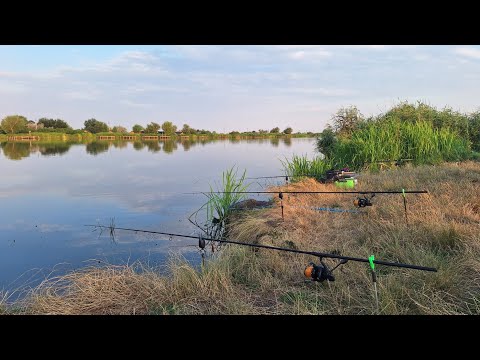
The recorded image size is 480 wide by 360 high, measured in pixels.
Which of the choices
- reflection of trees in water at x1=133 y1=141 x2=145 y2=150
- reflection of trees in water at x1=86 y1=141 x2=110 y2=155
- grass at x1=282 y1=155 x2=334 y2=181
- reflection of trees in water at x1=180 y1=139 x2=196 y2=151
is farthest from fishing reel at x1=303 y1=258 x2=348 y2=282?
reflection of trees in water at x1=133 y1=141 x2=145 y2=150

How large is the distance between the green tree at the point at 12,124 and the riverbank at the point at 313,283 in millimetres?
59457

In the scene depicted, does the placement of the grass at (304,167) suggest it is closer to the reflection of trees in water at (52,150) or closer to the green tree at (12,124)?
the reflection of trees in water at (52,150)

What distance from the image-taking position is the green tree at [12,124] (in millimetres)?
54750

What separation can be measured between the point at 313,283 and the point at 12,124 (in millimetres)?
61497

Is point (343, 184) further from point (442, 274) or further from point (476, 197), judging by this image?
point (442, 274)

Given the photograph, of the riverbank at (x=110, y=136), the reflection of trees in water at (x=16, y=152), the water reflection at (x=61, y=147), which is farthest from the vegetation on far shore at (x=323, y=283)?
the riverbank at (x=110, y=136)

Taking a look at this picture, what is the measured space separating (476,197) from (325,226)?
240 centimetres

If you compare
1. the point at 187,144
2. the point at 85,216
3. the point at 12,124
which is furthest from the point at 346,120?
Result: the point at 12,124

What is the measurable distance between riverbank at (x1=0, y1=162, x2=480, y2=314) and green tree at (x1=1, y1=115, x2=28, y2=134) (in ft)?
195

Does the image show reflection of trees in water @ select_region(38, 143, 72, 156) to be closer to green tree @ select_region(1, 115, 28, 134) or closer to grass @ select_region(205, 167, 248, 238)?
green tree @ select_region(1, 115, 28, 134)

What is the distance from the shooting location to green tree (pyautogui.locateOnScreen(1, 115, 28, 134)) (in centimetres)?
5475

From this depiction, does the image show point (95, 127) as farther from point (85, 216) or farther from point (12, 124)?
point (85, 216)

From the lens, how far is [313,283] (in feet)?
12.6

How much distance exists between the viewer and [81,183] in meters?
15.7
